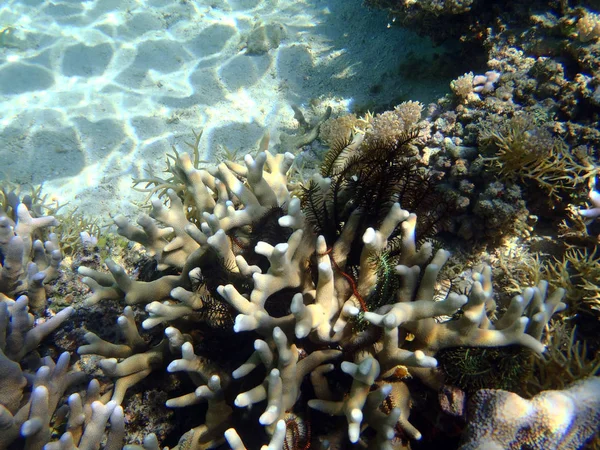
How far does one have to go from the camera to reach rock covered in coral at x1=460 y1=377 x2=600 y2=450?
6.19ft

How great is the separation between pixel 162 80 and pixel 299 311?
694 cm

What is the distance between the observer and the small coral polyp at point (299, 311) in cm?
206

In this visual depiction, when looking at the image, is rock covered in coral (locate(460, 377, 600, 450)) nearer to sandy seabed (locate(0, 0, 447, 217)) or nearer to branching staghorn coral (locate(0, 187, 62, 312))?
branching staghorn coral (locate(0, 187, 62, 312))

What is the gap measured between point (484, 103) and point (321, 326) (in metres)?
2.99

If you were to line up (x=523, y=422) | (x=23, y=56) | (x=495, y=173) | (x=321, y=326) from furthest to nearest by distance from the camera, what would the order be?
(x=23, y=56) < (x=495, y=173) < (x=321, y=326) < (x=523, y=422)

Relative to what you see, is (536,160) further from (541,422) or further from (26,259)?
(26,259)

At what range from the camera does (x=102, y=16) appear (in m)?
8.76

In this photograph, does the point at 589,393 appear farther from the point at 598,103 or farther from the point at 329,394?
the point at 598,103

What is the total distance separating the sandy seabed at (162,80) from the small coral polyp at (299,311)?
3.08 meters

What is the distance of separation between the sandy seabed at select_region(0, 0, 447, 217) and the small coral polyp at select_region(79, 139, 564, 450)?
3.08 metres

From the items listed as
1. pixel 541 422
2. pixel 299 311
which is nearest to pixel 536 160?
pixel 541 422

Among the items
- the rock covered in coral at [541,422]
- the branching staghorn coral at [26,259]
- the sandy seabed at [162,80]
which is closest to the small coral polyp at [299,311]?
the rock covered in coral at [541,422]

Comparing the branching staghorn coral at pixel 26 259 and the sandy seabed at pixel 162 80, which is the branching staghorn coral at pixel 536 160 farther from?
the branching staghorn coral at pixel 26 259

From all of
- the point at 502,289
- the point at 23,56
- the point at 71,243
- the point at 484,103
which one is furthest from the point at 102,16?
the point at 502,289
